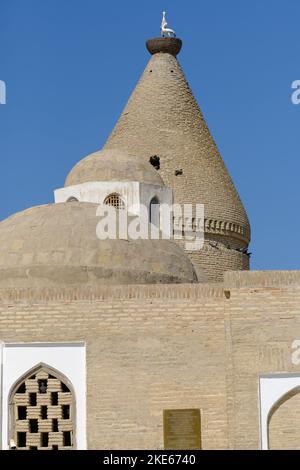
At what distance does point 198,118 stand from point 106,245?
16.2 m

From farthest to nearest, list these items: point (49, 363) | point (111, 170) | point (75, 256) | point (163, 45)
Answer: point (163, 45) < point (111, 170) < point (75, 256) < point (49, 363)

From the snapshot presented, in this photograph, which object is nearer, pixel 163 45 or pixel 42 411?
pixel 42 411

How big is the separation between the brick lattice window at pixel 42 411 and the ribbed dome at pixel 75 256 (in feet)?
5.49

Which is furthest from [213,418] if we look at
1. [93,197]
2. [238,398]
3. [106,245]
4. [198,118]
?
[198,118]

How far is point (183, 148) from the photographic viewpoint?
104 ft

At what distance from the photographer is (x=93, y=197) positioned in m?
23.4

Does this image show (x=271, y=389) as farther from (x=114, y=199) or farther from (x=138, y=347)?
(x=114, y=199)

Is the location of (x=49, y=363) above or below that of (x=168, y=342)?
below

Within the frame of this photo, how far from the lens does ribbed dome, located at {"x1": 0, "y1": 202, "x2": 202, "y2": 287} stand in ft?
55.5

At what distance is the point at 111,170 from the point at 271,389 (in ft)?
30.6

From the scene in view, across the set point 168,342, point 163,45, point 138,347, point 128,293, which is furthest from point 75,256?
point 163,45

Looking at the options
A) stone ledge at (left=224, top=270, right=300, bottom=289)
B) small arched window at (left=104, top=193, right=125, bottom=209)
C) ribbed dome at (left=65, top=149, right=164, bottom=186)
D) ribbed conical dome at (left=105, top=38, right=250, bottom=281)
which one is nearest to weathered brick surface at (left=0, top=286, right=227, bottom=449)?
stone ledge at (left=224, top=270, right=300, bottom=289)
